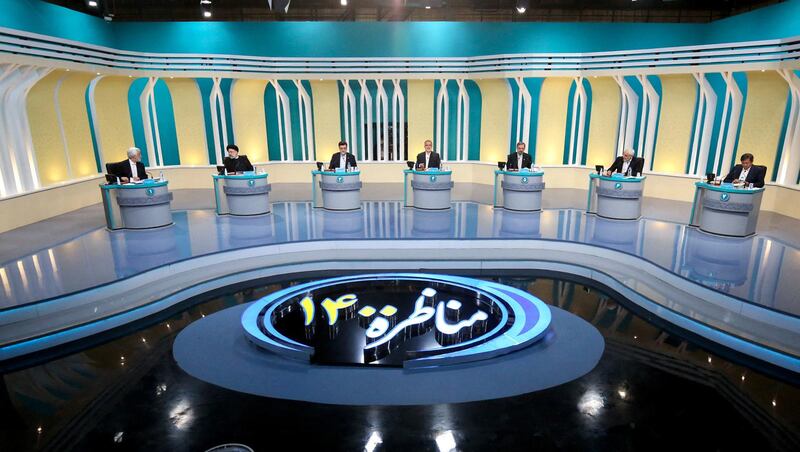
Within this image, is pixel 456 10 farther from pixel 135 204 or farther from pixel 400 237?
pixel 135 204

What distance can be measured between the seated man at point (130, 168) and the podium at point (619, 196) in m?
7.84

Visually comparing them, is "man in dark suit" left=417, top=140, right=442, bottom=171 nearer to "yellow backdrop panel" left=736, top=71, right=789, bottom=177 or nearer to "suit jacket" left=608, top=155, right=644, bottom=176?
"suit jacket" left=608, top=155, right=644, bottom=176

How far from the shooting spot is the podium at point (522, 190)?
8.67 meters

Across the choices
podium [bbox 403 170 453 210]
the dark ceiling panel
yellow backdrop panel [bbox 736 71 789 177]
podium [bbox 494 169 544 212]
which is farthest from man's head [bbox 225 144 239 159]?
yellow backdrop panel [bbox 736 71 789 177]

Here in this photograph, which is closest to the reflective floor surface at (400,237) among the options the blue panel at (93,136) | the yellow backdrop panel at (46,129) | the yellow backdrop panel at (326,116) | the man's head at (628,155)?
the man's head at (628,155)

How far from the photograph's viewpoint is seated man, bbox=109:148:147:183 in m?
7.61

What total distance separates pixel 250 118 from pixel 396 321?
9.19 m

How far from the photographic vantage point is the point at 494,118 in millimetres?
12164

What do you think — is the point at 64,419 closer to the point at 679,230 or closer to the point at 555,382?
the point at 555,382

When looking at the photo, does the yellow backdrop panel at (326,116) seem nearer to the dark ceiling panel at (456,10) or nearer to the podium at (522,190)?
the dark ceiling panel at (456,10)

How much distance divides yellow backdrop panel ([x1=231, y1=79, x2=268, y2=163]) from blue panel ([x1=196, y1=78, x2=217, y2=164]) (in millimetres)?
762

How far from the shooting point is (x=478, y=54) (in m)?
12.6

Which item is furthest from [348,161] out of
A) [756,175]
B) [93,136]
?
[756,175]

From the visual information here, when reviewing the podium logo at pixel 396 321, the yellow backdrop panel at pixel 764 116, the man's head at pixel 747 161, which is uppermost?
the yellow backdrop panel at pixel 764 116
